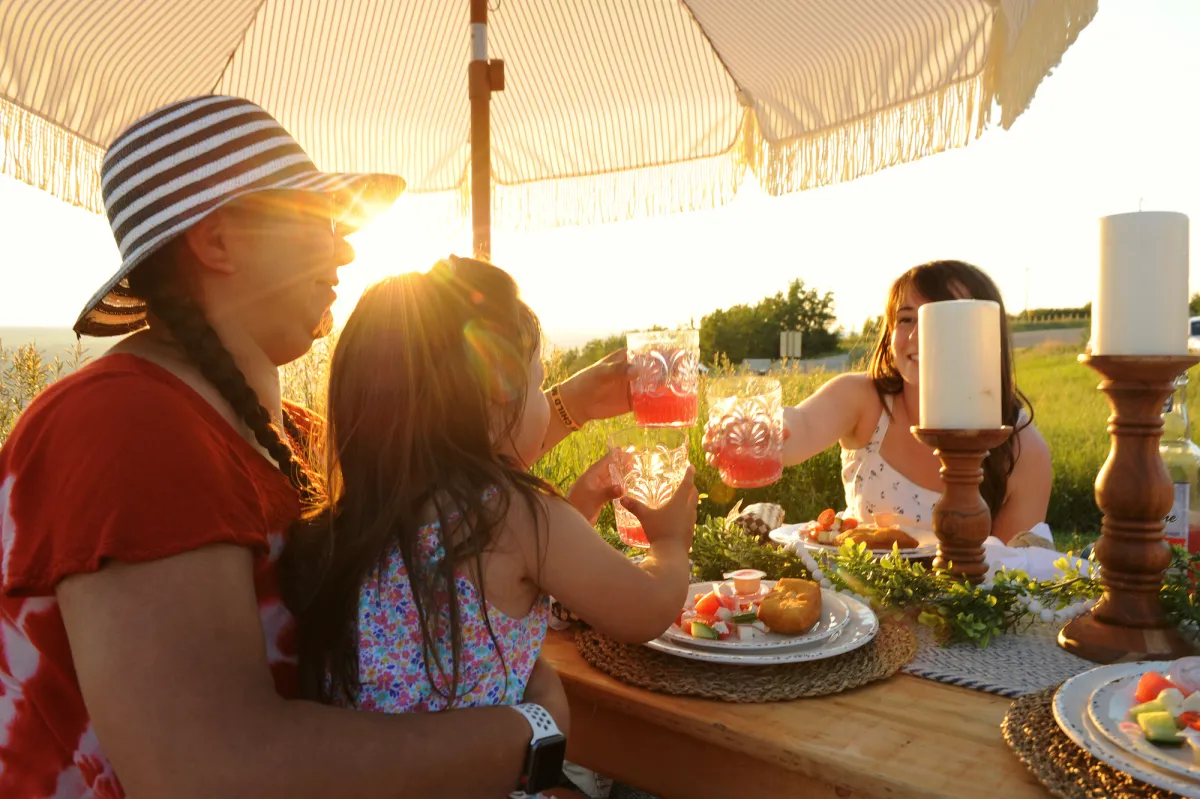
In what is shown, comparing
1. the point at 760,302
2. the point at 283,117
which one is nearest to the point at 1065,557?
the point at 283,117

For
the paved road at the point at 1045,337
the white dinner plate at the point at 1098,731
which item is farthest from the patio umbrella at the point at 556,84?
the paved road at the point at 1045,337

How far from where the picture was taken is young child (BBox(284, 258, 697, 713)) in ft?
4.66

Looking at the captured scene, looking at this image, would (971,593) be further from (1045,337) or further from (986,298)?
(1045,337)

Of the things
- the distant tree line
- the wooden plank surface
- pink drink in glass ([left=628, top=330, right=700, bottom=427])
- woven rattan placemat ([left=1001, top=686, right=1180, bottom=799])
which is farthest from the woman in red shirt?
the distant tree line

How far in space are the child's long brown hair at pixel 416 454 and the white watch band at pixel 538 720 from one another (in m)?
0.13

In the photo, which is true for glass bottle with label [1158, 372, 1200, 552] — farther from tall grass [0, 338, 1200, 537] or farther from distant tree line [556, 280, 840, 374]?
distant tree line [556, 280, 840, 374]

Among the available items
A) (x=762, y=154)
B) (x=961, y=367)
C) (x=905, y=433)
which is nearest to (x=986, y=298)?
(x=905, y=433)

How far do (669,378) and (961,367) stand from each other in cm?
70

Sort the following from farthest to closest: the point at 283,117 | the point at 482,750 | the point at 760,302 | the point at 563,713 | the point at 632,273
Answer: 1. the point at 760,302
2. the point at 632,273
3. the point at 283,117
4. the point at 563,713
5. the point at 482,750

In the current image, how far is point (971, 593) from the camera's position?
1.62 metres

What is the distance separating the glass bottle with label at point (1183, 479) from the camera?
77.3 inches

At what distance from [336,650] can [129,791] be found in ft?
1.21

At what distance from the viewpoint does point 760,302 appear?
35.9 meters

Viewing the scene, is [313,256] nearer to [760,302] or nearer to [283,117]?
[283,117]
